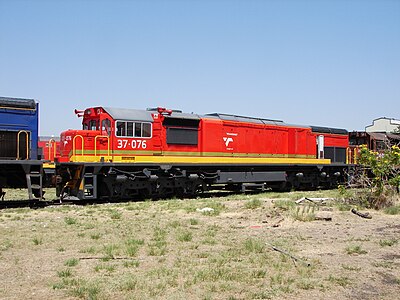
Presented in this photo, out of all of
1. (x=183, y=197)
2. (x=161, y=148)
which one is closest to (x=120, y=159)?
(x=161, y=148)

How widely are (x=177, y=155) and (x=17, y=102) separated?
6723 millimetres

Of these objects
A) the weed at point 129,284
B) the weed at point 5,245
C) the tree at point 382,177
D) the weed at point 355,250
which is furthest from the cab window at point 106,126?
the weed at point 129,284

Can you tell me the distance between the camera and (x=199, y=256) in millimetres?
8289

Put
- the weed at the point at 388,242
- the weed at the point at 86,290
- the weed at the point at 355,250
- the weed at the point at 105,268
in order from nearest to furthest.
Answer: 1. the weed at the point at 86,290
2. the weed at the point at 105,268
3. the weed at the point at 355,250
4. the weed at the point at 388,242

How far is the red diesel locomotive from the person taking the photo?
1702 centimetres

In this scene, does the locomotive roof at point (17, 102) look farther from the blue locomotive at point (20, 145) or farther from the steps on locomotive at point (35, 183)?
the steps on locomotive at point (35, 183)

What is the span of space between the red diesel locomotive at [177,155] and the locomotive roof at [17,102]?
1.83m

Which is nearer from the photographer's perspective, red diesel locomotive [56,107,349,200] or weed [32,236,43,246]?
weed [32,236,43,246]

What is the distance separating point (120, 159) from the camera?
17.4 m

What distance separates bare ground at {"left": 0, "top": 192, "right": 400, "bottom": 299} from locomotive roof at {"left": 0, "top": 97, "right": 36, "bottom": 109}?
3828mm

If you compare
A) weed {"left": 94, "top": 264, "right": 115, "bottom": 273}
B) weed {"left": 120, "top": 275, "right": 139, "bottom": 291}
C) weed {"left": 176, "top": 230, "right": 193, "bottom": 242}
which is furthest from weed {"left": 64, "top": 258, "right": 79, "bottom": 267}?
weed {"left": 176, "top": 230, "right": 193, "bottom": 242}

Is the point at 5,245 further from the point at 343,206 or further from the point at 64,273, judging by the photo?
the point at 343,206

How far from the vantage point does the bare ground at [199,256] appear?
248 inches

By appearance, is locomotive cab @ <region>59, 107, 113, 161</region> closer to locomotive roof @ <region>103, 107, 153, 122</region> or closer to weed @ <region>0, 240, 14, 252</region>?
locomotive roof @ <region>103, 107, 153, 122</region>
